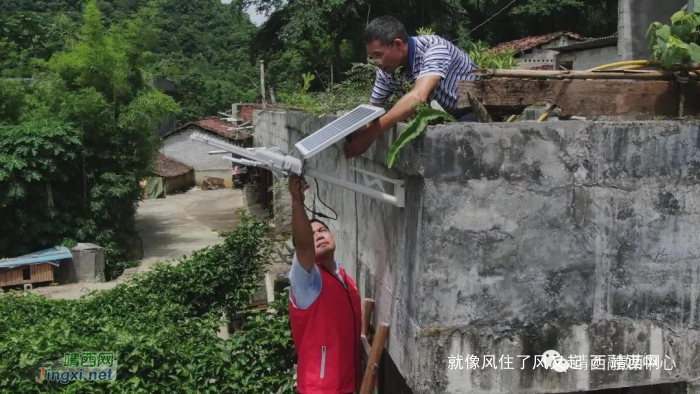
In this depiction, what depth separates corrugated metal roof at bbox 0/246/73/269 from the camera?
52.2ft

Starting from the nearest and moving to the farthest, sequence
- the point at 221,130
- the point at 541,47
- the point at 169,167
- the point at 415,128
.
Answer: the point at 415,128 → the point at 541,47 → the point at 221,130 → the point at 169,167

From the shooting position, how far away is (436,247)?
2.91 metres

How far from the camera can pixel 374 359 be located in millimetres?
3486

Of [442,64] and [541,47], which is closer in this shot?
[442,64]

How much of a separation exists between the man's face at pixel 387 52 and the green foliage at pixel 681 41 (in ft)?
4.34

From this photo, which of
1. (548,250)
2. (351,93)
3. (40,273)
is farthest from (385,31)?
(40,273)

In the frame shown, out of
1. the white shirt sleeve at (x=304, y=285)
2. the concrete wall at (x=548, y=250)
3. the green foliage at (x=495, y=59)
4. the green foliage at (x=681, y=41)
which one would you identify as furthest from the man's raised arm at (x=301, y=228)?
the green foliage at (x=681, y=41)

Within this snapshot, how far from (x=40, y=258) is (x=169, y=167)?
19408 mm

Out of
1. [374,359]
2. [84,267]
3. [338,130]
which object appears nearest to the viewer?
[338,130]

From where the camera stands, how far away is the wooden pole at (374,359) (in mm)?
3457

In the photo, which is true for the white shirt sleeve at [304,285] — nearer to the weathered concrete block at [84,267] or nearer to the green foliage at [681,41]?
the green foliage at [681,41]

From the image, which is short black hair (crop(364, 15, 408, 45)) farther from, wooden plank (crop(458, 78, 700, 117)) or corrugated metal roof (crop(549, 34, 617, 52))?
corrugated metal roof (crop(549, 34, 617, 52))

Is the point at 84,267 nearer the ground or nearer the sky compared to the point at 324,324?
nearer the ground

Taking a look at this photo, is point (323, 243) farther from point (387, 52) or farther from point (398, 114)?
point (387, 52)
